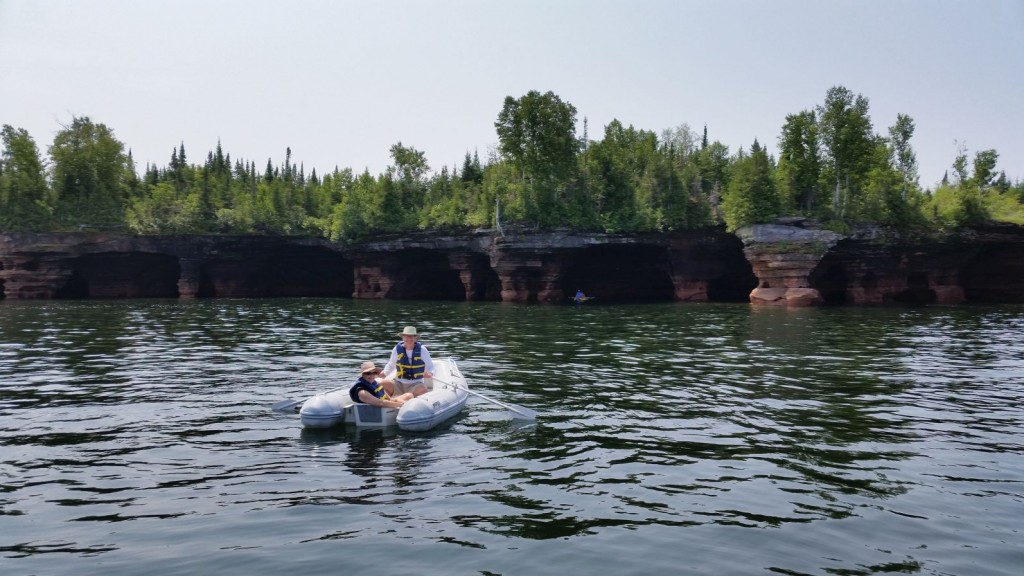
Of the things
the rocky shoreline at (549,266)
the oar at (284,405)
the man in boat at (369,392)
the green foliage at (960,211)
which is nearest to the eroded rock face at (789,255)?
the rocky shoreline at (549,266)

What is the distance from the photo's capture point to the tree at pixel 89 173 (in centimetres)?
7281

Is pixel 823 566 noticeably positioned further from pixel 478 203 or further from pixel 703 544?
pixel 478 203

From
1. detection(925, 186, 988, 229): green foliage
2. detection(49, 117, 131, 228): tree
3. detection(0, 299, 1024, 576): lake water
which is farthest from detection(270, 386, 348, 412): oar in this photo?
detection(49, 117, 131, 228): tree

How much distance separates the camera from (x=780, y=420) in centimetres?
1408

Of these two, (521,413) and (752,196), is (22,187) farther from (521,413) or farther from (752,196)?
(521,413)

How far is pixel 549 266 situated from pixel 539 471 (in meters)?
57.3

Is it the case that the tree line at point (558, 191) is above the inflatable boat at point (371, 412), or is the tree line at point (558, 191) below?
above

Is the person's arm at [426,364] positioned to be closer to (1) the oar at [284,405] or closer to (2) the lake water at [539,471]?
(2) the lake water at [539,471]

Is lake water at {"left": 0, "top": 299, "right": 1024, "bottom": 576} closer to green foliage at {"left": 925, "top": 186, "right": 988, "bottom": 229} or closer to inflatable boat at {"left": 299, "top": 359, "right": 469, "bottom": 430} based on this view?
inflatable boat at {"left": 299, "top": 359, "right": 469, "bottom": 430}

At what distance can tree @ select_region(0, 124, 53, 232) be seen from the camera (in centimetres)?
6825

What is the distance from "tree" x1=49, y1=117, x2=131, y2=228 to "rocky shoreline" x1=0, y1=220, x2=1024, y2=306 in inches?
191

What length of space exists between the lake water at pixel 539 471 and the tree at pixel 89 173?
2275 inches

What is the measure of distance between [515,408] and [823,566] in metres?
7.89

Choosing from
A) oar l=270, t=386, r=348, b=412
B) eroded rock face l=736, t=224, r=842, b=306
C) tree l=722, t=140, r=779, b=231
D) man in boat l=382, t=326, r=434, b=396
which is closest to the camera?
oar l=270, t=386, r=348, b=412
